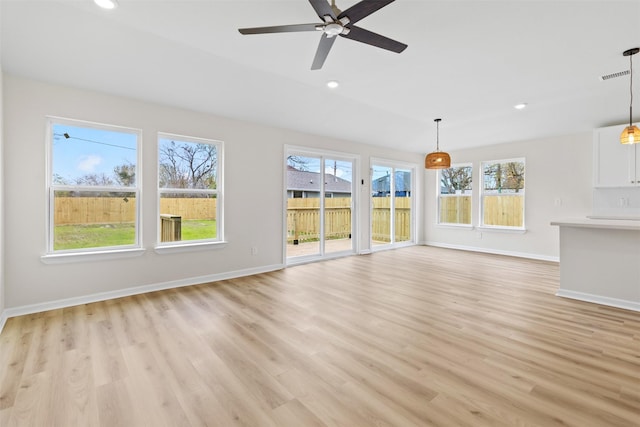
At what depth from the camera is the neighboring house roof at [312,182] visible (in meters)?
5.60

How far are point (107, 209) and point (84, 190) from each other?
1.05ft

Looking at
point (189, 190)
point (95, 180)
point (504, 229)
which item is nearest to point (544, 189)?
point (504, 229)

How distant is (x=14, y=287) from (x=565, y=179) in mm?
8465

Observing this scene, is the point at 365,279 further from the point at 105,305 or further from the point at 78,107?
the point at 78,107

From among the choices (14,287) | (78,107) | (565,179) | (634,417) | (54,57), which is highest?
(54,57)

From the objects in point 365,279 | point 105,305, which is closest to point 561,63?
point 365,279

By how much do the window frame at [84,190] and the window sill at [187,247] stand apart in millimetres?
246

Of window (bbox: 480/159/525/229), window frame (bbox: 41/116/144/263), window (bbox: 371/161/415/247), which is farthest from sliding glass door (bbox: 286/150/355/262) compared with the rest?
window (bbox: 480/159/525/229)

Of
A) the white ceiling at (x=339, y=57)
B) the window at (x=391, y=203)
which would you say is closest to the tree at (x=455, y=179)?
the window at (x=391, y=203)

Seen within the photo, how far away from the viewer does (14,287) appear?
312cm

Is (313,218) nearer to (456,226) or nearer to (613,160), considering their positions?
(456,226)

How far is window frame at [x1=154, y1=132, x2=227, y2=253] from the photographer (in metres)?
4.05

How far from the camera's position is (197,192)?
444cm

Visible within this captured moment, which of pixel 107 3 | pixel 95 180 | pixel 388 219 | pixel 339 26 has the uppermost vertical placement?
pixel 107 3
